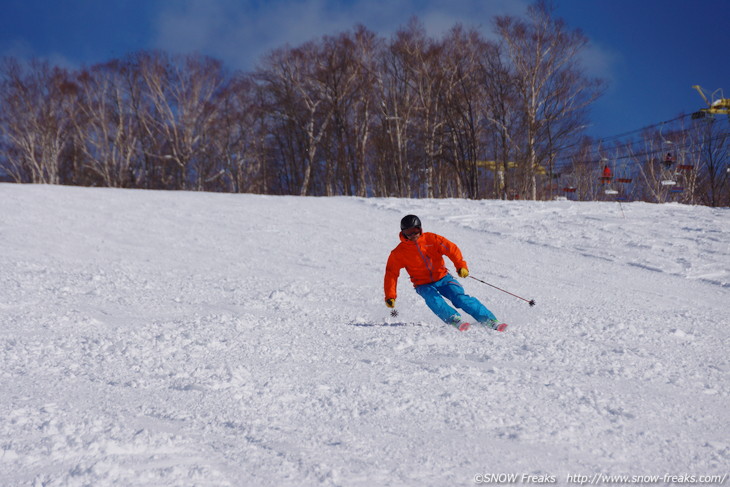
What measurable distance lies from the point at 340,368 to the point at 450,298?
1663 millimetres

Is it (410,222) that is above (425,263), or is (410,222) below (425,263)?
above

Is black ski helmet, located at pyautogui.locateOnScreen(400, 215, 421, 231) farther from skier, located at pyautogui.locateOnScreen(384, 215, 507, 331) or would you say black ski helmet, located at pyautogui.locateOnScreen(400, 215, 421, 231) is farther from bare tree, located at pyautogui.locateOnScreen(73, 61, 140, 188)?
bare tree, located at pyautogui.locateOnScreen(73, 61, 140, 188)

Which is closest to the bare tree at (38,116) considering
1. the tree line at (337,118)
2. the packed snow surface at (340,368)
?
the tree line at (337,118)

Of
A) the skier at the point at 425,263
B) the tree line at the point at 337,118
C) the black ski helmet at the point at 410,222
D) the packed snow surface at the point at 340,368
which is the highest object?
the tree line at the point at 337,118

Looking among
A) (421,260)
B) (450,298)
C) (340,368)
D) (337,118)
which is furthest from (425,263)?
(337,118)

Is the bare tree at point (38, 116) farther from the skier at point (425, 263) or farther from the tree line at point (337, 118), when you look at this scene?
the skier at point (425, 263)

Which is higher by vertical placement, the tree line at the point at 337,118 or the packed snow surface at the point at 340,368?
the tree line at the point at 337,118

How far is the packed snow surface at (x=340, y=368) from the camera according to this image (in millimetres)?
2256

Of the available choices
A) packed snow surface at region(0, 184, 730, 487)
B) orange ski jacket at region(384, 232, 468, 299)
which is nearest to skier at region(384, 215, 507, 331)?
orange ski jacket at region(384, 232, 468, 299)

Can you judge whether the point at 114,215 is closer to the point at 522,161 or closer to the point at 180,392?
the point at 180,392

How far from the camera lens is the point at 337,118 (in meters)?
25.7

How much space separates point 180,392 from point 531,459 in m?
2.04

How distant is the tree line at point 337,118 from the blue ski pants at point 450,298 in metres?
18.0

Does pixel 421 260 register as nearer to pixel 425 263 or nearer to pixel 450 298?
pixel 425 263
